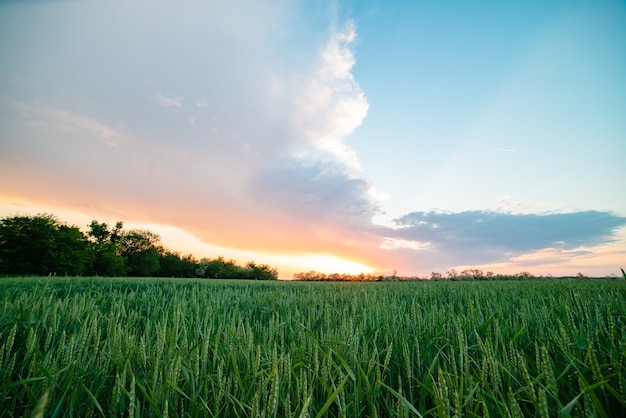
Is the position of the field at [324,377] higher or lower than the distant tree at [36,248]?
lower

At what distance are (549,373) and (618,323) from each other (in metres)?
2.93

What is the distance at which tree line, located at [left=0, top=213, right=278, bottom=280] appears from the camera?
129 feet

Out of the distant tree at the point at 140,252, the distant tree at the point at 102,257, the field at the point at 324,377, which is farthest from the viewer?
the distant tree at the point at 140,252

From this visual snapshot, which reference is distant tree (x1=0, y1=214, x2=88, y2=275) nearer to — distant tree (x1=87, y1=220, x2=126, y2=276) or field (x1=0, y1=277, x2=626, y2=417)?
distant tree (x1=87, y1=220, x2=126, y2=276)

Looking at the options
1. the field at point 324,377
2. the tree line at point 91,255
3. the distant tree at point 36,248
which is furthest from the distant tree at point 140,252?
the field at point 324,377

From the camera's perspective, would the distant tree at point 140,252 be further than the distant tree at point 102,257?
Yes

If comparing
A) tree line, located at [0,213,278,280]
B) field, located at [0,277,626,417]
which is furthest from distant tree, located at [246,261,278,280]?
field, located at [0,277,626,417]

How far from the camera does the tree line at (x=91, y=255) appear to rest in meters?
39.2

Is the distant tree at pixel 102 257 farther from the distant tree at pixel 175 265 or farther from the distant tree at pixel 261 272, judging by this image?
the distant tree at pixel 261 272

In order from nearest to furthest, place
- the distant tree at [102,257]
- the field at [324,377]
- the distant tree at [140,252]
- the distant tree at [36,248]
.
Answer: the field at [324,377] → the distant tree at [36,248] → the distant tree at [102,257] → the distant tree at [140,252]

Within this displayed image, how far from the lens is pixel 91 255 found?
49844mm

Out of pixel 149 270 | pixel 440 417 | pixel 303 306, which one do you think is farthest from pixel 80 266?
pixel 440 417

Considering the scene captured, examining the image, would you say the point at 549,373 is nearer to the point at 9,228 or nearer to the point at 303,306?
the point at 303,306

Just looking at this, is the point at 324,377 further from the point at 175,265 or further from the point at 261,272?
the point at 175,265
